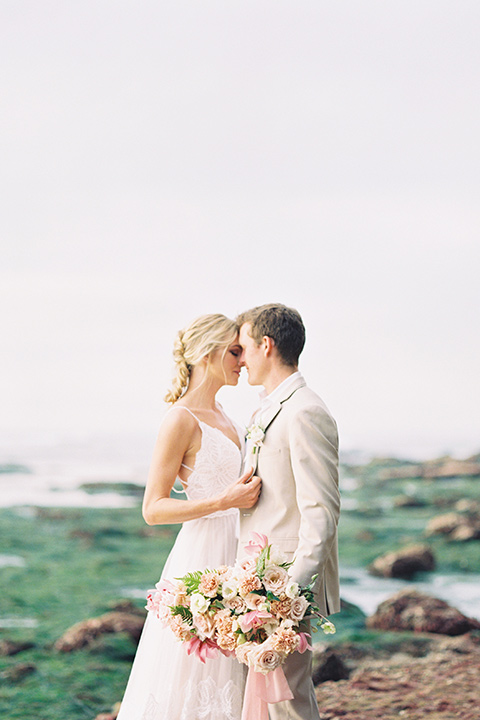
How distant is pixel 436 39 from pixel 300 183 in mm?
1910

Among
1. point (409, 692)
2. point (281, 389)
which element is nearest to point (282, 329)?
point (281, 389)

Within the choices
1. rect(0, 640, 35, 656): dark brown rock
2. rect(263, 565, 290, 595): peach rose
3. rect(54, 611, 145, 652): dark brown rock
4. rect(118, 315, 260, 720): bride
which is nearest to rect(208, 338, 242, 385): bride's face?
rect(118, 315, 260, 720): bride

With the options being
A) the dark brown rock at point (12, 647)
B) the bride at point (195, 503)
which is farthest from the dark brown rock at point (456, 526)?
the bride at point (195, 503)

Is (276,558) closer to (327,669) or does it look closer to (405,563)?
(327,669)

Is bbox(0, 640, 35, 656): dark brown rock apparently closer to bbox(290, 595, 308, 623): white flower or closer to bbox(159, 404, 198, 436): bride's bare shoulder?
bbox(159, 404, 198, 436): bride's bare shoulder

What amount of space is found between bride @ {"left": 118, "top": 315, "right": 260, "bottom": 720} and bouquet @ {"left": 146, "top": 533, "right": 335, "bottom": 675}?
346 mm

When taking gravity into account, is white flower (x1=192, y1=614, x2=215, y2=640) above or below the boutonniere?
below

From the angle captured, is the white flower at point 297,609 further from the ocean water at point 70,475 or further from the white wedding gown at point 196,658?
the ocean water at point 70,475

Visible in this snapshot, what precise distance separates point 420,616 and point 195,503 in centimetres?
402

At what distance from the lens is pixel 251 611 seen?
221cm

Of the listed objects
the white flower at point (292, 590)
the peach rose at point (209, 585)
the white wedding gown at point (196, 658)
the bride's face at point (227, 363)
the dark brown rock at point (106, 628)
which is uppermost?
the bride's face at point (227, 363)

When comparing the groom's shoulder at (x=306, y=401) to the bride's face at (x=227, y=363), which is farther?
the bride's face at (x=227, y=363)

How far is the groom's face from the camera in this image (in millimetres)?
2662

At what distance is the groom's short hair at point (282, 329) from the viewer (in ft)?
8.61
